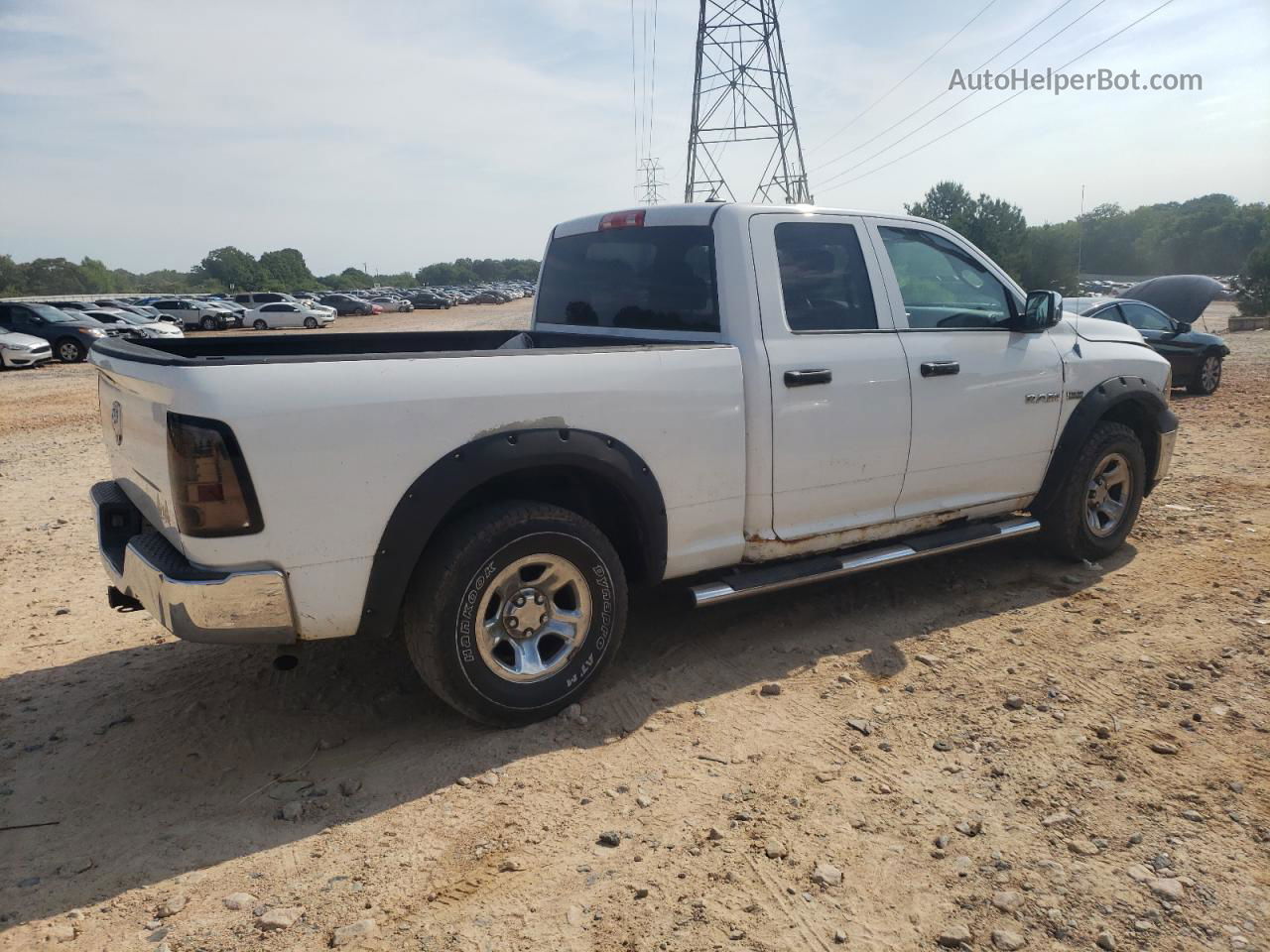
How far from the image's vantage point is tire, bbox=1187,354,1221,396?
45.4 feet

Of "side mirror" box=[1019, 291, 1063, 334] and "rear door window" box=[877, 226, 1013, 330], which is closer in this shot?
"rear door window" box=[877, 226, 1013, 330]

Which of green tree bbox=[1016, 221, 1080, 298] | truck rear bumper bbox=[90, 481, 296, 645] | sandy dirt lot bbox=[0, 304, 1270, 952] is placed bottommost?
sandy dirt lot bbox=[0, 304, 1270, 952]

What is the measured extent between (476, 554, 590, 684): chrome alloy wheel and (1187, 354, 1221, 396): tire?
13400 mm

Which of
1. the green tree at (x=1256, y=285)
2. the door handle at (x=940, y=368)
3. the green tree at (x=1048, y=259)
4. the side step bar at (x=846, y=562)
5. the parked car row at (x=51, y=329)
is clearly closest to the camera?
the side step bar at (x=846, y=562)

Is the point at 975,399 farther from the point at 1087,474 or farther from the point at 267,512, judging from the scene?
the point at 267,512

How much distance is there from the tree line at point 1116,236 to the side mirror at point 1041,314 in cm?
5323

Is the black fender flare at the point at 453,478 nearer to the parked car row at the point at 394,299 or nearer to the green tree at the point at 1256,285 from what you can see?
the green tree at the point at 1256,285

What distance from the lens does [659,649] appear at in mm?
4473

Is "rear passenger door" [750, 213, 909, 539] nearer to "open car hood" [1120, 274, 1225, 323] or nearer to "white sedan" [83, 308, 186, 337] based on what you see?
"open car hood" [1120, 274, 1225, 323]

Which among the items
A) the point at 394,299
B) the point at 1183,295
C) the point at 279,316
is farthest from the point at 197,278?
the point at 1183,295

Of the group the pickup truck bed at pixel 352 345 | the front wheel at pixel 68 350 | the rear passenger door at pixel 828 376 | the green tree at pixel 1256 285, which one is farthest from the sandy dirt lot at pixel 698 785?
the green tree at pixel 1256 285

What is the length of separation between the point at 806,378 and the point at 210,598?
99.0 inches

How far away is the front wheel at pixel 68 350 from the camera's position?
77.8 feet

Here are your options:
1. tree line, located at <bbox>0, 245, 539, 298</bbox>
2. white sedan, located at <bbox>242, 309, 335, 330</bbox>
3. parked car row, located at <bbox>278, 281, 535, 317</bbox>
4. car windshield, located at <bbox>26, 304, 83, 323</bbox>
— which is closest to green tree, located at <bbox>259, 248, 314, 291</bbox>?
tree line, located at <bbox>0, 245, 539, 298</bbox>
